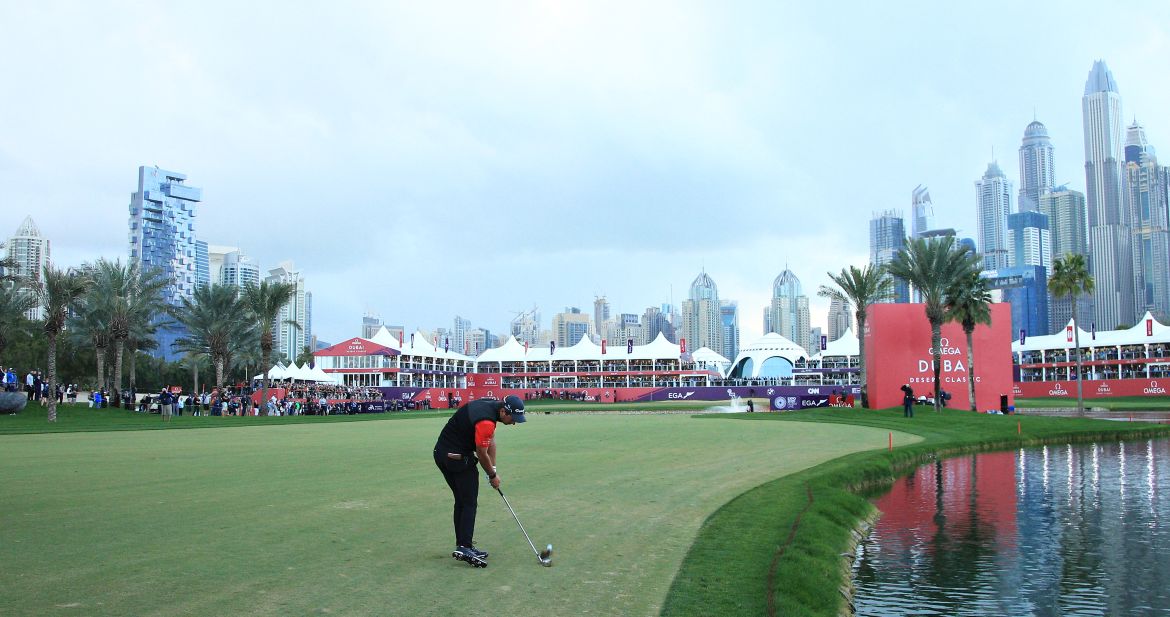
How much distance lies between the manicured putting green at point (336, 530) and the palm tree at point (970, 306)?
32.0 metres

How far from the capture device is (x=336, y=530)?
37.8 ft

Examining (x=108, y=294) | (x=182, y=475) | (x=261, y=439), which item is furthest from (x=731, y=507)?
(x=108, y=294)

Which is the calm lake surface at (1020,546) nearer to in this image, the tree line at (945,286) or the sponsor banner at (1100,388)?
the tree line at (945,286)

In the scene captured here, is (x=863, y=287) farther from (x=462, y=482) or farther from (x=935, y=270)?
(x=462, y=482)

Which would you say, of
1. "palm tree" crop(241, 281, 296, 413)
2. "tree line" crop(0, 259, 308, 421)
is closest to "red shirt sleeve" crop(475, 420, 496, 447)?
"tree line" crop(0, 259, 308, 421)

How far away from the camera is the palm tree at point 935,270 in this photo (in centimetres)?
5134

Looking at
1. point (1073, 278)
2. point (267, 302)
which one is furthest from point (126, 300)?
point (1073, 278)

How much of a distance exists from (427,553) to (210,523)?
3532 millimetres

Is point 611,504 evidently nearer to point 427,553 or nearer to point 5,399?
point 427,553

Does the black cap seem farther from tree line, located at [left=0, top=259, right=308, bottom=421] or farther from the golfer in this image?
tree line, located at [left=0, top=259, right=308, bottom=421]

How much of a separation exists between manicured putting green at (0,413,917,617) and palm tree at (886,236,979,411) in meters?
31.4

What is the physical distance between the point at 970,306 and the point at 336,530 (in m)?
47.3

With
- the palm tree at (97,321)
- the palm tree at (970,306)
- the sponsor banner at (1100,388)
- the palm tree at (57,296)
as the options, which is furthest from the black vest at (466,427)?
the sponsor banner at (1100,388)

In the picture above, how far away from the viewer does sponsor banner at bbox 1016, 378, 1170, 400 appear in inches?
Result: 3415
